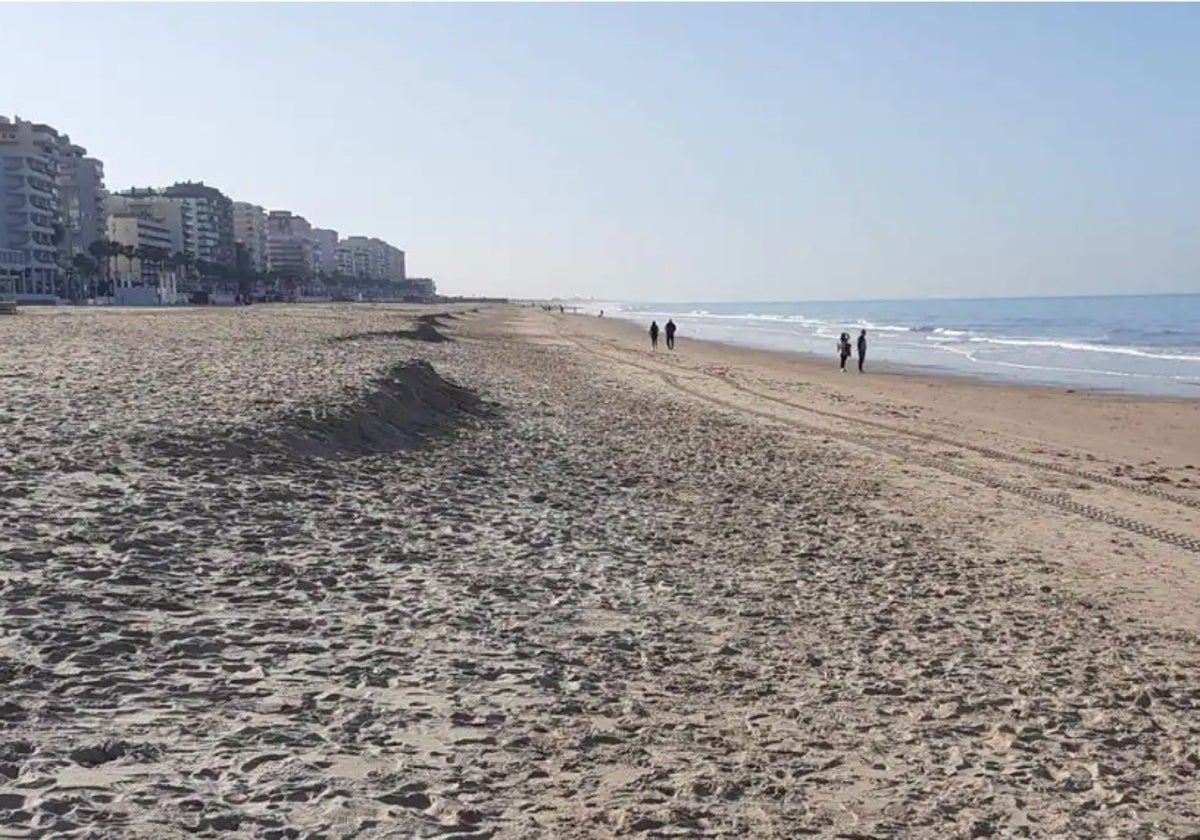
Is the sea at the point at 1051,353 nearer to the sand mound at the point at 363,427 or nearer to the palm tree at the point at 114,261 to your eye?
the sand mound at the point at 363,427

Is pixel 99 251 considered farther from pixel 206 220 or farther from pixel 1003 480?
pixel 1003 480

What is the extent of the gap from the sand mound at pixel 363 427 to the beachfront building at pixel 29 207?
98010mm

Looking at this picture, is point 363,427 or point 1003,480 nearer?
point 363,427

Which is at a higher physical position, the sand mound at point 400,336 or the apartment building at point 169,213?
the apartment building at point 169,213

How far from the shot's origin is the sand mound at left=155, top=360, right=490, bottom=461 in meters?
10.3

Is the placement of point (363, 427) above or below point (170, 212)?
below

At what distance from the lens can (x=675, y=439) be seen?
15.7 meters

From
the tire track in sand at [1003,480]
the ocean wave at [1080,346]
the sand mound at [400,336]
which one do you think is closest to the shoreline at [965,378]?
the tire track in sand at [1003,480]

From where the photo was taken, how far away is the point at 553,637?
6.10 metres

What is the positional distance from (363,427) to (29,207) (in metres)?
110

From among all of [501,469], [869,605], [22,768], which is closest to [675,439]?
[501,469]

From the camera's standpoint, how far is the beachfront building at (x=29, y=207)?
105 meters

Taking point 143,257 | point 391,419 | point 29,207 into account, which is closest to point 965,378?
point 391,419

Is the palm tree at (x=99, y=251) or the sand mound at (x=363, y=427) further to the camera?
the palm tree at (x=99, y=251)
